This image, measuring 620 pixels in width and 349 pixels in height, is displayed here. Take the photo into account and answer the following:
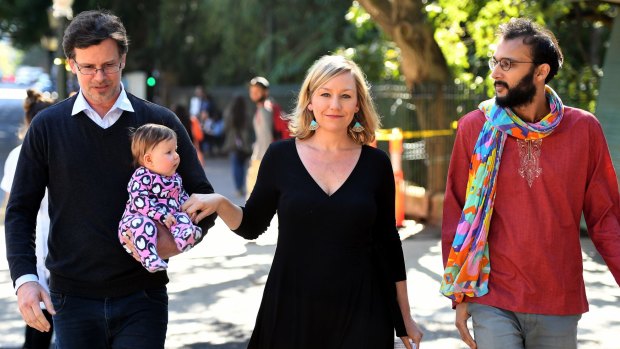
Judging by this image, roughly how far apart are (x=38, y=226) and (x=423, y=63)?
9.01 m

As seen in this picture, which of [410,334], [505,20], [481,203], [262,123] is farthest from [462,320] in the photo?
[505,20]

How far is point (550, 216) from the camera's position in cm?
411

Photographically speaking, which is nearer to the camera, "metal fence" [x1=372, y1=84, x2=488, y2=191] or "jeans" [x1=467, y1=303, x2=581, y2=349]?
"jeans" [x1=467, y1=303, x2=581, y2=349]

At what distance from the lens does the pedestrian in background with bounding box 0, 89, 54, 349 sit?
238 inches

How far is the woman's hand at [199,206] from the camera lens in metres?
3.93

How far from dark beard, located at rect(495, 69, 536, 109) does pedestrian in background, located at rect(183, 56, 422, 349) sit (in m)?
0.55

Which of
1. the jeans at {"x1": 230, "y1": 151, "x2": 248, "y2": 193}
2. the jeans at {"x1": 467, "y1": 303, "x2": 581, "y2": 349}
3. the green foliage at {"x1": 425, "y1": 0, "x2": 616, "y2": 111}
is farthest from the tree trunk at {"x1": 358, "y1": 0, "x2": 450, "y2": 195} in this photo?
the jeans at {"x1": 467, "y1": 303, "x2": 581, "y2": 349}

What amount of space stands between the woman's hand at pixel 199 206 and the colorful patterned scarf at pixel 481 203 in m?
0.99

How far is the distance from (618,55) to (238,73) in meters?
23.3

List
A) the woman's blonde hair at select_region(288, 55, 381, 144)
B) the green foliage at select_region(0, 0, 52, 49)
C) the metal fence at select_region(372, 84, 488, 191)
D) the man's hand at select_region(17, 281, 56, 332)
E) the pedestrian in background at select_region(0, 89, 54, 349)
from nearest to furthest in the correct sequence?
the man's hand at select_region(17, 281, 56, 332) → the woman's blonde hair at select_region(288, 55, 381, 144) → the pedestrian in background at select_region(0, 89, 54, 349) → the metal fence at select_region(372, 84, 488, 191) → the green foliage at select_region(0, 0, 52, 49)

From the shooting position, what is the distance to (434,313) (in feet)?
27.2

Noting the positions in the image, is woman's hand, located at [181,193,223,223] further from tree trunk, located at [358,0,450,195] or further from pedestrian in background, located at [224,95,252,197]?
pedestrian in background, located at [224,95,252,197]

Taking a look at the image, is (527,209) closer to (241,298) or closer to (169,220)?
(169,220)

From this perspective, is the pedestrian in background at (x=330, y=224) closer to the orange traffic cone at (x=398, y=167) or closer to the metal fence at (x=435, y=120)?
the orange traffic cone at (x=398, y=167)
